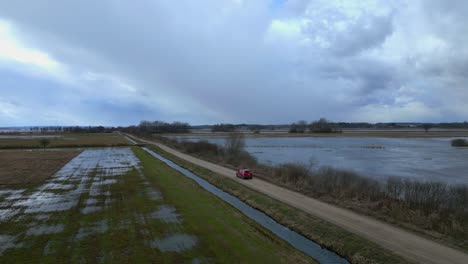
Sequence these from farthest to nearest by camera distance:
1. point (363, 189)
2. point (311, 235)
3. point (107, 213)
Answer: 1. point (363, 189)
2. point (107, 213)
3. point (311, 235)

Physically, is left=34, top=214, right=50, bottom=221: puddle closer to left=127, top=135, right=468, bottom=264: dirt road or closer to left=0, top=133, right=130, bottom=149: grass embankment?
left=127, top=135, right=468, bottom=264: dirt road

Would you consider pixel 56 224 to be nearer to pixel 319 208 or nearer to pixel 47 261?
pixel 47 261

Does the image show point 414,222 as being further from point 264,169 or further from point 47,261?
point 264,169

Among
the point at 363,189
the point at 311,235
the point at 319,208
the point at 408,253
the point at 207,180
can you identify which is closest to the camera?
the point at 408,253

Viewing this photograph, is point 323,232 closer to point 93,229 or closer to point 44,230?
point 93,229

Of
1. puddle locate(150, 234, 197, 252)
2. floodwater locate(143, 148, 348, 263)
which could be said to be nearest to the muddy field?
puddle locate(150, 234, 197, 252)

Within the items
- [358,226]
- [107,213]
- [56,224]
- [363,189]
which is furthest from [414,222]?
[56,224]

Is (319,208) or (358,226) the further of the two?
(319,208)
